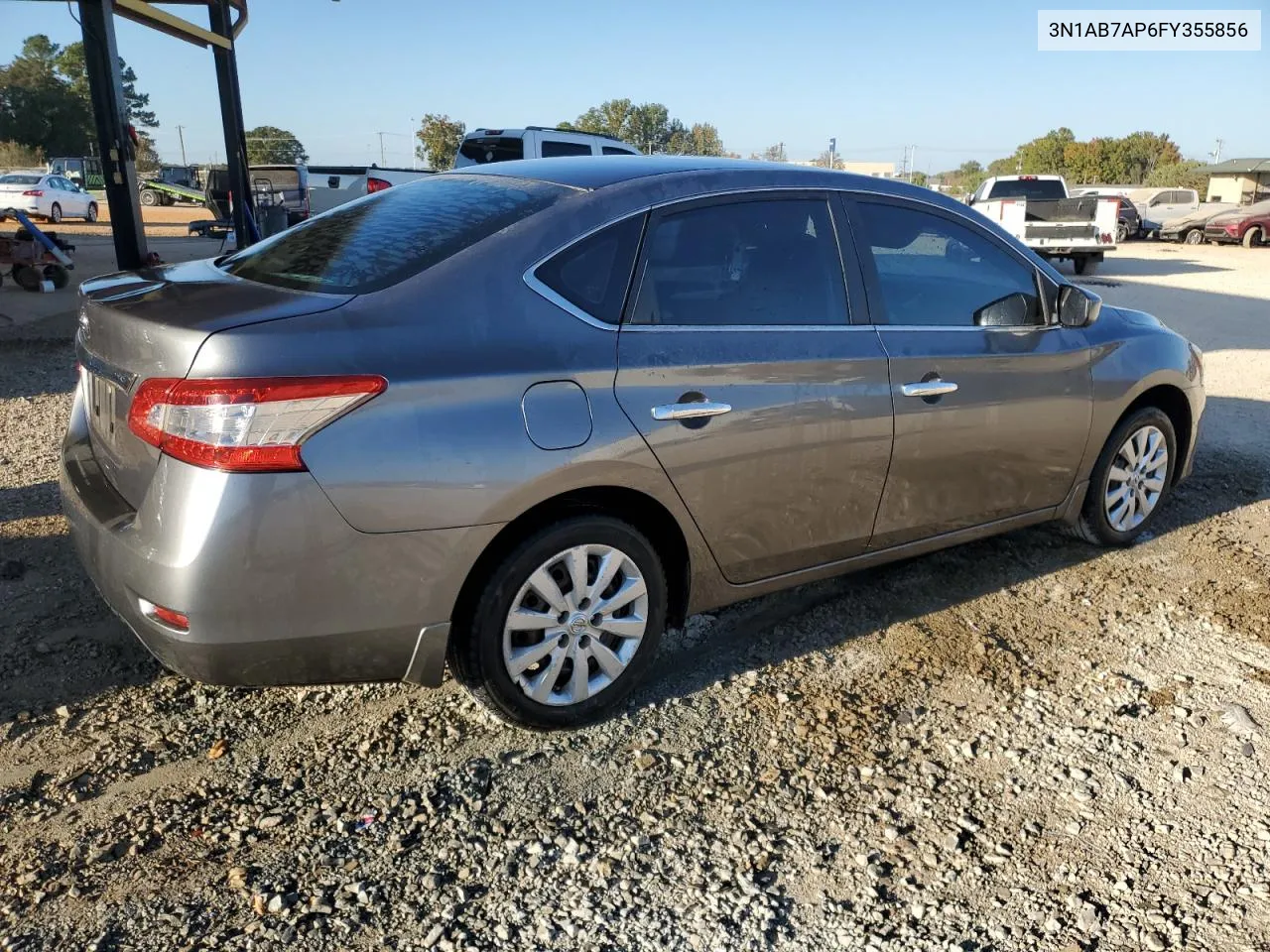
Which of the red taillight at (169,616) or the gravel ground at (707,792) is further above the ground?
the red taillight at (169,616)

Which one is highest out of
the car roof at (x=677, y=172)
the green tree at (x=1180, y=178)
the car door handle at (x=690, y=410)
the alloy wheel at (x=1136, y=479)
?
the green tree at (x=1180, y=178)

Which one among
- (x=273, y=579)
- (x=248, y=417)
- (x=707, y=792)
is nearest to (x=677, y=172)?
(x=248, y=417)

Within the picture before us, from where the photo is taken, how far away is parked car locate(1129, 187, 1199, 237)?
109ft

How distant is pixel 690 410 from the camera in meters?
3.01

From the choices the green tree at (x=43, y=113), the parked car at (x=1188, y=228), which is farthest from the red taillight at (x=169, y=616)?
the green tree at (x=43, y=113)

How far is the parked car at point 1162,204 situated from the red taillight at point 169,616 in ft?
119

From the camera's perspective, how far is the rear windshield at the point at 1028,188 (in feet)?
68.9

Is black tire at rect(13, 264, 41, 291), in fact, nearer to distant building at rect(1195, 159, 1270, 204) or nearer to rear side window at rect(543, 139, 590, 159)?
rear side window at rect(543, 139, 590, 159)

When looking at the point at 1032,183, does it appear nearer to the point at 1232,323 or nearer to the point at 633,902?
the point at 1232,323

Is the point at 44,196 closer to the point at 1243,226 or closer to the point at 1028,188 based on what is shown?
the point at 1028,188

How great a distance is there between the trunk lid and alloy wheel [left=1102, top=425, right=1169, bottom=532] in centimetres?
367

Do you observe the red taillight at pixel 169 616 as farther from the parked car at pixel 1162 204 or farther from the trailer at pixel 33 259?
the parked car at pixel 1162 204

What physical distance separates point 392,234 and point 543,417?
866 mm

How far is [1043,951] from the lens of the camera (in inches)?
89.4
